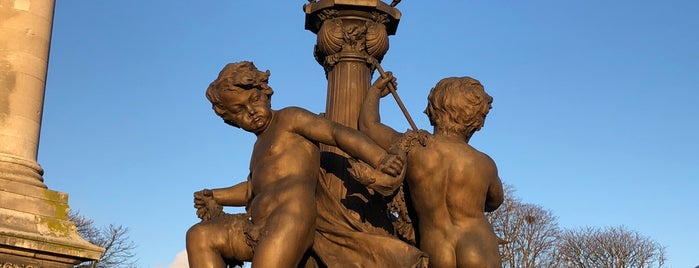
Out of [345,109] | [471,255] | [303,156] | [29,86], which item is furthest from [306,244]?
[29,86]

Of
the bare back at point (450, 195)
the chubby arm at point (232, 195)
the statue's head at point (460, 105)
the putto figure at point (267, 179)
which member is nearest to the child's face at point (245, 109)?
the putto figure at point (267, 179)

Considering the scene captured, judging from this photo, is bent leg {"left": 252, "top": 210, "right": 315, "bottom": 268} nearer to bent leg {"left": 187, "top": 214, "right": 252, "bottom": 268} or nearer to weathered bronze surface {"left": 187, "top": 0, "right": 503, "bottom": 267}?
weathered bronze surface {"left": 187, "top": 0, "right": 503, "bottom": 267}

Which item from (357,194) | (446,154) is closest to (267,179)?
(357,194)

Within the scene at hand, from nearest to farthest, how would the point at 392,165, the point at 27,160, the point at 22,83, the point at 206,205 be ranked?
the point at 392,165 < the point at 206,205 < the point at 27,160 < the point at 22,83

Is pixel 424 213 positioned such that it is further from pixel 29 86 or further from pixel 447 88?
pixel 29 86

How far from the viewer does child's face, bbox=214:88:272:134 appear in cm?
630

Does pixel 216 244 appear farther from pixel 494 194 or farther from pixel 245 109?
pixel 494 194

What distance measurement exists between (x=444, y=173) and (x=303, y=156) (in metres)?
0.95

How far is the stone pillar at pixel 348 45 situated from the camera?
7430mm

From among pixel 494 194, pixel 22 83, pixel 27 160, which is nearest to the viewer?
pixel 494 194

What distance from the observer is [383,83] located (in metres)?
6.89

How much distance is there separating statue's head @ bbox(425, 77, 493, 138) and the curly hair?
1.17 m

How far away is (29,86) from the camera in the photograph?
12344mm

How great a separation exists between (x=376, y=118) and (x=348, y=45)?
3.64 feet
